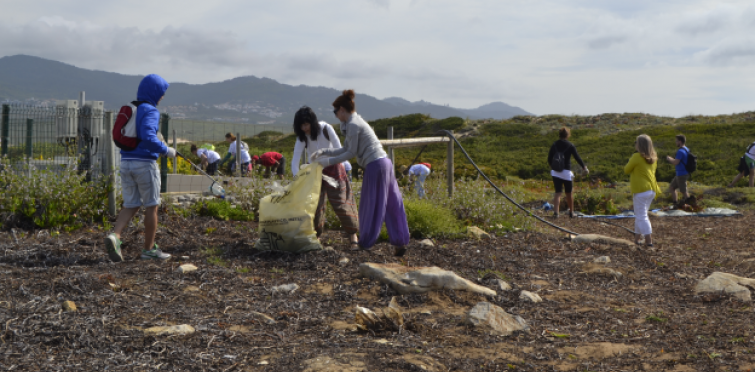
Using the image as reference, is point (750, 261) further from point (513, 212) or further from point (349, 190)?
point (349, 190)

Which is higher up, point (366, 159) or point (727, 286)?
point (366, 159)

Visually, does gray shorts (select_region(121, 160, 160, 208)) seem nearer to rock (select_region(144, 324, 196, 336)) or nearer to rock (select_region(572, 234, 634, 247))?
rock (select_region(144, 324, 196, 336))

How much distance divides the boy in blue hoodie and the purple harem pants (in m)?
1.80

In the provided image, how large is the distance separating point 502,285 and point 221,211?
4.07 m

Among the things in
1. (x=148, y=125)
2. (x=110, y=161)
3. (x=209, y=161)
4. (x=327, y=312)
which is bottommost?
(x=327, y=312)

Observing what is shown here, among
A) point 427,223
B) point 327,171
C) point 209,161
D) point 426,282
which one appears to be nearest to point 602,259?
point 427,223

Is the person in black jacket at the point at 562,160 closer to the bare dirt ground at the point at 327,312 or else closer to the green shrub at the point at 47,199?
the bare dirt ground at the point at 327,312

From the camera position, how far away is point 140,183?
4.92m

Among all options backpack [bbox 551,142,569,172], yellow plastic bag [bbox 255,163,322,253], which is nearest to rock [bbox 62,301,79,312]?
yellow plastic bag [bbox 255,163,322,253]

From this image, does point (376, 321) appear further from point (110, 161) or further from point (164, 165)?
point (164, 165)

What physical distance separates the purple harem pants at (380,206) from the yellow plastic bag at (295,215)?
1.52ft

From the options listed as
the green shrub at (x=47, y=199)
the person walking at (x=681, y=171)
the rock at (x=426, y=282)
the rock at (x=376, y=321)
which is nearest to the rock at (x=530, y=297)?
the rock at (x=426, y=282)

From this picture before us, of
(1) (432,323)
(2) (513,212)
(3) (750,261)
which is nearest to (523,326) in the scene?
(1) (432,323)

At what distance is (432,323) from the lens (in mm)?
3602
